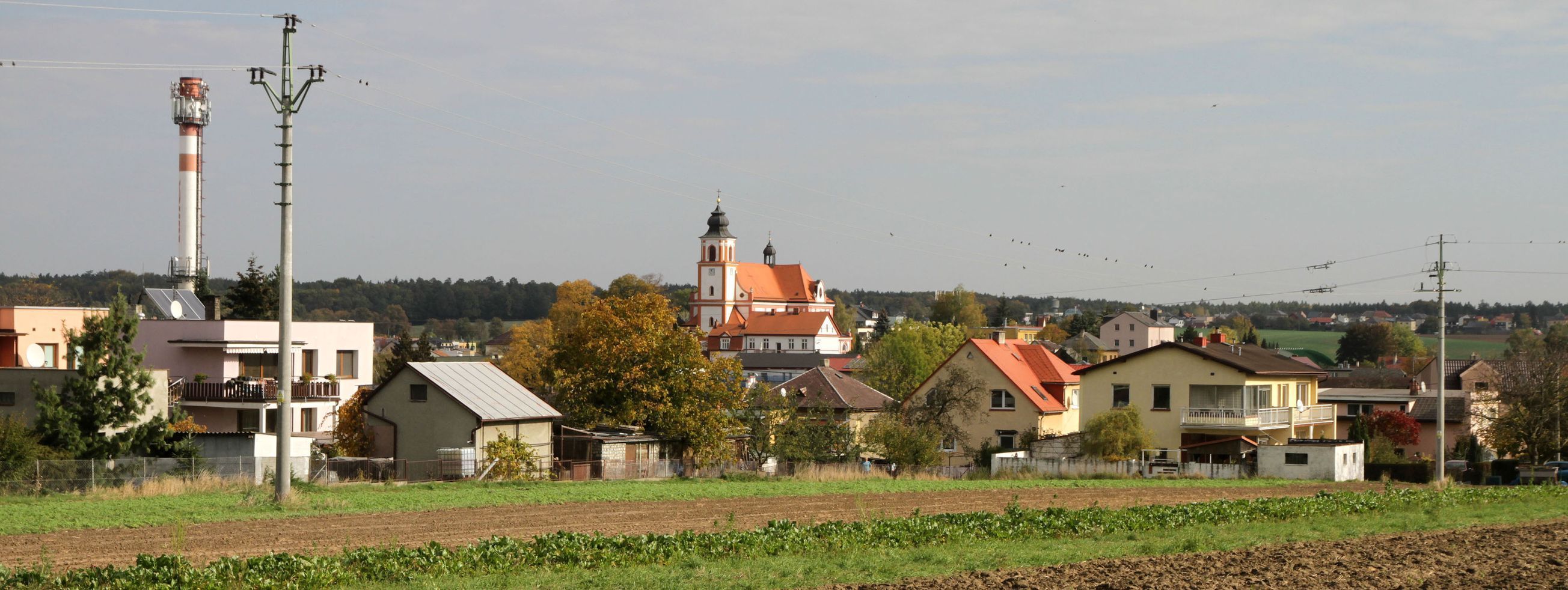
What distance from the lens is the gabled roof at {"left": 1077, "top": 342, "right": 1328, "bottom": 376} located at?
2141 inches

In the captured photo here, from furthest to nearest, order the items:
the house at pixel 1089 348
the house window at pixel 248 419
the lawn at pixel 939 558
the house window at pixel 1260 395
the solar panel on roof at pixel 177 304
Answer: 1. the house at pixel 1089 348
2. the house window at pixel 1260 395
3. the solar panel on roof at pixel 177 304
4. the house window at pixel 248 419
5. the lawn at pixel 939 558

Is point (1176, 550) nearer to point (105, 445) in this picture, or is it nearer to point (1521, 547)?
point (1521, 547)

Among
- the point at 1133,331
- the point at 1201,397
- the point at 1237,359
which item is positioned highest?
the point at 1133,331

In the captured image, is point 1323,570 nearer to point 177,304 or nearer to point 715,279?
point 177,304

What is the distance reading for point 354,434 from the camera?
43781mm

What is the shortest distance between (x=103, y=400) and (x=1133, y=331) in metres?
150

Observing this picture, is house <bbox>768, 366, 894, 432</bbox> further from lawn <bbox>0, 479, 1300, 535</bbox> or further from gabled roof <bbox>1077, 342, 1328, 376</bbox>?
lawn <bbox>0, 479, 1300, 535</bbox>

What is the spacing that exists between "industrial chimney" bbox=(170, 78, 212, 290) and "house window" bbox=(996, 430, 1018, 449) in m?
52.1

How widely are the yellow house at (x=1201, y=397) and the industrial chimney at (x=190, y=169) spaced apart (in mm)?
58459

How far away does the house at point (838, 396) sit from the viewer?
5869 centimetres

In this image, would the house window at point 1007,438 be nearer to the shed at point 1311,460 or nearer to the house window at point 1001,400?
the house window at point 1001,400

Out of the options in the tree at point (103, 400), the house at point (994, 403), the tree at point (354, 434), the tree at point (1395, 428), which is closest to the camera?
the tree at point (103, 400)

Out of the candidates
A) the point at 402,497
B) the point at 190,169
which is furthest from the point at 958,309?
the point at 402,497

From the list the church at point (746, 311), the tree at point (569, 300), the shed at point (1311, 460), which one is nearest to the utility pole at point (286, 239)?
the shed at point (1311, 460)
